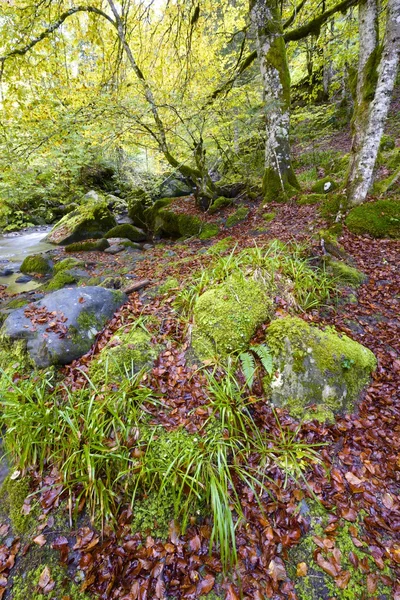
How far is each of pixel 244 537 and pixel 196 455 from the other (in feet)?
2.28

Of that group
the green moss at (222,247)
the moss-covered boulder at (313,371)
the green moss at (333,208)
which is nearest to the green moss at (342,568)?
the moss-covered boulder at (313,371)

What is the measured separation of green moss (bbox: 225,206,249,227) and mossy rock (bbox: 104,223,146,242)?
15.6 feet

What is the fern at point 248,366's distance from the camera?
2.95 m

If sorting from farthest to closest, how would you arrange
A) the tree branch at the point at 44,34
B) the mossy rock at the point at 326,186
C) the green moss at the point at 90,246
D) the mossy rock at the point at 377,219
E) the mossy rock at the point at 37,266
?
the green moss at the point at 90,246, the mossy rock at the point at 37,266, the mossy rock at the point at 326,186, the tree branch at the point at 44,34, the mossy rock at the point at 377,219

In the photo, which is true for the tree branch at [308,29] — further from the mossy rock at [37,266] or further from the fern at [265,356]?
the mossy rock at [37,266]

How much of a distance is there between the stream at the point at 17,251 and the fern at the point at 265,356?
7.85 m

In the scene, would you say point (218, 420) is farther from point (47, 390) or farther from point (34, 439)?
point (47, 390)

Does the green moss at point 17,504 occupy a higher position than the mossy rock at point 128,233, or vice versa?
the mossy rock at point 128,233

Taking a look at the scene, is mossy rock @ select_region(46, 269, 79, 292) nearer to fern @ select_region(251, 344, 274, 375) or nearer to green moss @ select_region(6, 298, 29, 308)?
green moss @ select_region(6, 298, 29, 308)

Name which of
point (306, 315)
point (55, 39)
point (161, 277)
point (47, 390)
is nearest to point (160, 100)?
point (55, 39)

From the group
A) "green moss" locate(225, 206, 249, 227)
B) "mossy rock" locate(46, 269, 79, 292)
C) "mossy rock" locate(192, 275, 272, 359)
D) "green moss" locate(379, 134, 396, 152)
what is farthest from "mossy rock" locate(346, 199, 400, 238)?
"mossy rock" locate(46, 269, 79, 292)

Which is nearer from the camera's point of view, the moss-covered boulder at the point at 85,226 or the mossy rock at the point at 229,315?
the mossy rock at the point at 229,315

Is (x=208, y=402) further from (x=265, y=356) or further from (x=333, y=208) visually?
(x=333, y=208)

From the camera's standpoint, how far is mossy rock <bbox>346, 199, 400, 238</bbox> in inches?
234
